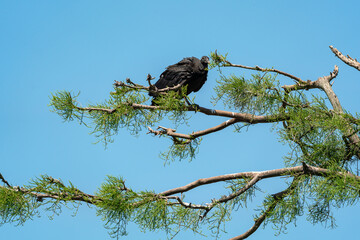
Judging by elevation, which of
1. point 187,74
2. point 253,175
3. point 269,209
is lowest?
point 269,209

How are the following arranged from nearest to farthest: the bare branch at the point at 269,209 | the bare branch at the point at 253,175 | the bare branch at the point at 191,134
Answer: the bare branch at the point at 253,175, the bare branch at the point at 269,209, the bare branch at the point at 191,134

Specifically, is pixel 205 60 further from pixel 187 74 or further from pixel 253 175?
pixel 253 175

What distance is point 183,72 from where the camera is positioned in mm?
4723

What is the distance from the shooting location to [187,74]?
187 inches

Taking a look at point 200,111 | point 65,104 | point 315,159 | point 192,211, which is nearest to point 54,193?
point 65,104

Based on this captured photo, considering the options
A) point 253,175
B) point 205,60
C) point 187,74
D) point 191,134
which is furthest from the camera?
point 205,60

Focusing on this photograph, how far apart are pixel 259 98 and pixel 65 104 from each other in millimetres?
1606

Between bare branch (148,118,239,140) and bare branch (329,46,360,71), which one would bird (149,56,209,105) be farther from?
bare branch (329,46,360,71)

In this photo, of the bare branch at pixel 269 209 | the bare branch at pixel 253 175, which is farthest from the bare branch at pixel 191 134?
the bare branch at pixel 269 209

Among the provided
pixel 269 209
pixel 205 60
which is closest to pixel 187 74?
pixel 205 60

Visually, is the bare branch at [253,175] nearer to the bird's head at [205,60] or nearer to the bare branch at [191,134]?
the bare branch at [191,134]

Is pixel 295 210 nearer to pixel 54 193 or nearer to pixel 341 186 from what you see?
pixel 341 186

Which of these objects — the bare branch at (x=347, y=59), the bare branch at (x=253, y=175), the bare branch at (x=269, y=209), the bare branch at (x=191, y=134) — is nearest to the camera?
the bare branch at (x=253, y=175)

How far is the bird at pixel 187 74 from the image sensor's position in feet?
15.4
